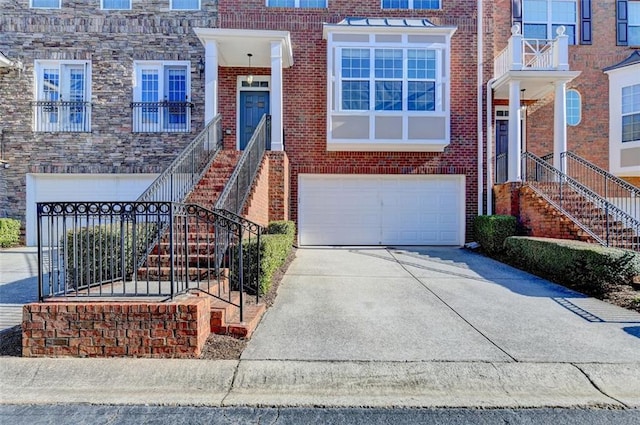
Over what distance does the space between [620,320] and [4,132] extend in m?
15.8

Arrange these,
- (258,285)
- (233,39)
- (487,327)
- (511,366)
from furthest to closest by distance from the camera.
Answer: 1. (233,39)
2. (258,285)
3. (487,327)
4. (511,366)

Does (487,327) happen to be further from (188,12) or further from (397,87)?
(188,12)

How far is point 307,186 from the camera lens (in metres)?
12.6

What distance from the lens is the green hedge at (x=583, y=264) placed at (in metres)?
7.00

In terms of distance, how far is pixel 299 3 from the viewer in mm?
12711

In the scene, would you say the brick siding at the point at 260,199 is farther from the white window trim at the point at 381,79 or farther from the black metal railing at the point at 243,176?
the white window trim at the point at 381,79

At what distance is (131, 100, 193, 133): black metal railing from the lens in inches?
485

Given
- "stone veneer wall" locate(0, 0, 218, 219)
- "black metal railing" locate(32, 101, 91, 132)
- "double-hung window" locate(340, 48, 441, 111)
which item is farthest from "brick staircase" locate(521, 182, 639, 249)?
"black metal railing" locate(32, 101, 91, 132)

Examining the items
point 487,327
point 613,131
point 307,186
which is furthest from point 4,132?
point 613,131

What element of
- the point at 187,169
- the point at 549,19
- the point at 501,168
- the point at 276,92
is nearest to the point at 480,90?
the point at 501,168

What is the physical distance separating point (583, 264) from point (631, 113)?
29.3 feet

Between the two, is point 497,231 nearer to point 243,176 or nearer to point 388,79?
point 388,79

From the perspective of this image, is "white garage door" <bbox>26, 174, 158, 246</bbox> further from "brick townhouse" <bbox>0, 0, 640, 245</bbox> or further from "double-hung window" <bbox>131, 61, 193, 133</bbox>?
"double-hung window" <bbox>131, 61, 193, 133</bbox>

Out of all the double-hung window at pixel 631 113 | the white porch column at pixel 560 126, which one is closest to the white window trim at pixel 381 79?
the white porch column at pixel 560 126
